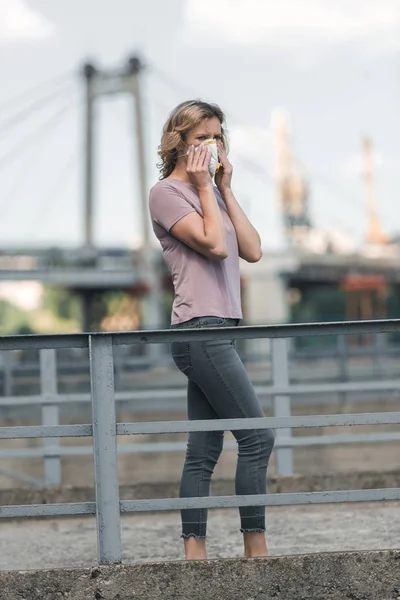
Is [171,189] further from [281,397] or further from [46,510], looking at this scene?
[281,397]

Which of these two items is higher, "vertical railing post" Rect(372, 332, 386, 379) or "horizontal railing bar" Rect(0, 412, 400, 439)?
"vertical railing post" Rect(372, 332, 386, 379)

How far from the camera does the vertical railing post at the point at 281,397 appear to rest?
21.1ft

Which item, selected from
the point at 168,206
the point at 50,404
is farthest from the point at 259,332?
the point at 50,404

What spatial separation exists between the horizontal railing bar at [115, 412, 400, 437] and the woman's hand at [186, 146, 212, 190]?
81cm

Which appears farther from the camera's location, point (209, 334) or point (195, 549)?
point (195, 549)

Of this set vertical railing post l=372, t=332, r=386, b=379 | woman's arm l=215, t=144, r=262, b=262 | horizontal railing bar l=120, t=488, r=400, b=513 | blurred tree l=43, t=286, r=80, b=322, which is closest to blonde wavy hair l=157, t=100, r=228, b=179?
woman's arm l=215, t=144, r=262, b=262

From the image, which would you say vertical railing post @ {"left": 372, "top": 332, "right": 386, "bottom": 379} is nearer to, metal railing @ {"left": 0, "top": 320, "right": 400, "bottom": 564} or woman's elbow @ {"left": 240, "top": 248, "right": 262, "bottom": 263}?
woman's elbow @ {"left": 240, "top": 248, "right": 262, "bottom": 263}

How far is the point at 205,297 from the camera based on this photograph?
364cm

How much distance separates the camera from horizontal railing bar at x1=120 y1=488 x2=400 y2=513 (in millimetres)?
3498

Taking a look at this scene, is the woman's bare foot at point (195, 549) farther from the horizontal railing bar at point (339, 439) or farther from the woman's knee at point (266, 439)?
the horizontal railing bar at point (339, 439)

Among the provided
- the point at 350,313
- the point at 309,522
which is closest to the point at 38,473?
the point at 309,522

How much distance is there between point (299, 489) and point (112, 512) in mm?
2715

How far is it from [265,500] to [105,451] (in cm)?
56

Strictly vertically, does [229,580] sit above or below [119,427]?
below
